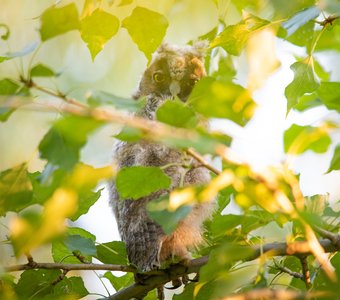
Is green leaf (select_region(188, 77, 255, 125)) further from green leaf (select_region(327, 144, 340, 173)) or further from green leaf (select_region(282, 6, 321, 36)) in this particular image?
green leaf (select_region(282, 6, 321, 36))

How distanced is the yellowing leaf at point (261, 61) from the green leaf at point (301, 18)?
0.05m

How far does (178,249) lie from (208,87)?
98 cm

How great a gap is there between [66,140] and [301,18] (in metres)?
0.65

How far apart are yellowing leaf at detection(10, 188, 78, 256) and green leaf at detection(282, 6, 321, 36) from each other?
765mm

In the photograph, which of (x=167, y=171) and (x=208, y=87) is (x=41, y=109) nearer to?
(x=208, y=87)

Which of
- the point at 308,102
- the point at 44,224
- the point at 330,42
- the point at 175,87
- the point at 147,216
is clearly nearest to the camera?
the point at 44,224

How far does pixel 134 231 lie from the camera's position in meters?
2.26

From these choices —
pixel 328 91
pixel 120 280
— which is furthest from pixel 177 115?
pixel 120 280

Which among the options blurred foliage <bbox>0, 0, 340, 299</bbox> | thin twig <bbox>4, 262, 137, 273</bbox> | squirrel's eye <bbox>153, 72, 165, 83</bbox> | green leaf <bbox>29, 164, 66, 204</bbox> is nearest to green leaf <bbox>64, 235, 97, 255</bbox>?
blurred foliage <bbox>0, 0, 340, 299</bbox>

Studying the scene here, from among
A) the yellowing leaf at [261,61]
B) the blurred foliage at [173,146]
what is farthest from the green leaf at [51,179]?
the yellowing leaf at [261,61]

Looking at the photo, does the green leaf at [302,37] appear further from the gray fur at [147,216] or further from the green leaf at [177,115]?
the green leaf at [177,115]

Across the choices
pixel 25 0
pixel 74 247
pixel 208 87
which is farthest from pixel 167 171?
pixel 25 0

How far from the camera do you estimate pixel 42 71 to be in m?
1.09

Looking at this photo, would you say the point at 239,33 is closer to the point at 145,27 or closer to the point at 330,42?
the point at 145,27
